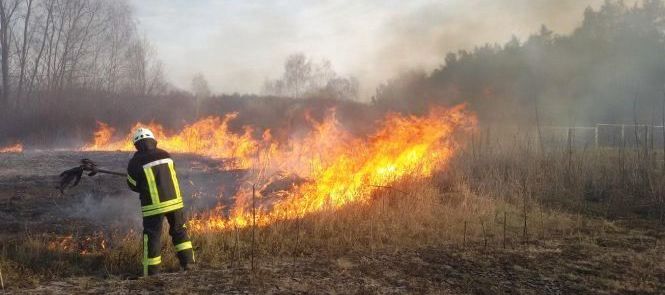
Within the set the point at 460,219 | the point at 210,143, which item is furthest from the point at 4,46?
the point at 460,219

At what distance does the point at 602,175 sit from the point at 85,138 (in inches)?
1070

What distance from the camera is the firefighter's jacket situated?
6.06m

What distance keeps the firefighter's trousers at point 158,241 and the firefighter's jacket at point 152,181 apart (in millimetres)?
118

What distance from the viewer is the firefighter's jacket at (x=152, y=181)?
606 cm

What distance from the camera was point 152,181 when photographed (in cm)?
607

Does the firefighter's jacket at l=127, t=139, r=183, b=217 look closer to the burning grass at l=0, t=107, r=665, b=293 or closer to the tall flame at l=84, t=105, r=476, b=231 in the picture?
the burning grass at l=0, t=107, r=665, b=293

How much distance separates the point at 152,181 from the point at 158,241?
2.66ft

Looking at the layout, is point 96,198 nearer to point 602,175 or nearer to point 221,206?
point 221,206

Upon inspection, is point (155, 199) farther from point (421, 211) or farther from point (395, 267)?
point (421, 211)

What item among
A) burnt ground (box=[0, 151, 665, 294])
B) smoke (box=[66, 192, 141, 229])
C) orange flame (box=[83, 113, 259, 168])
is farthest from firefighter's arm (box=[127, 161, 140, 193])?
orange flame (box=[83, 113, 259, 168])

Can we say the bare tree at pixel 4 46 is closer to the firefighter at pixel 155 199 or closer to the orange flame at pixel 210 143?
the orange flame at pixel 210 143

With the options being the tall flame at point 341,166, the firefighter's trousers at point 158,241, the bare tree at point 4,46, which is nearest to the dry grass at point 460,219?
the firefighter's trousers at point 158,241

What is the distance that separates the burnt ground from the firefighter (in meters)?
0.32

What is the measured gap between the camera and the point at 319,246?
7.58 meters
